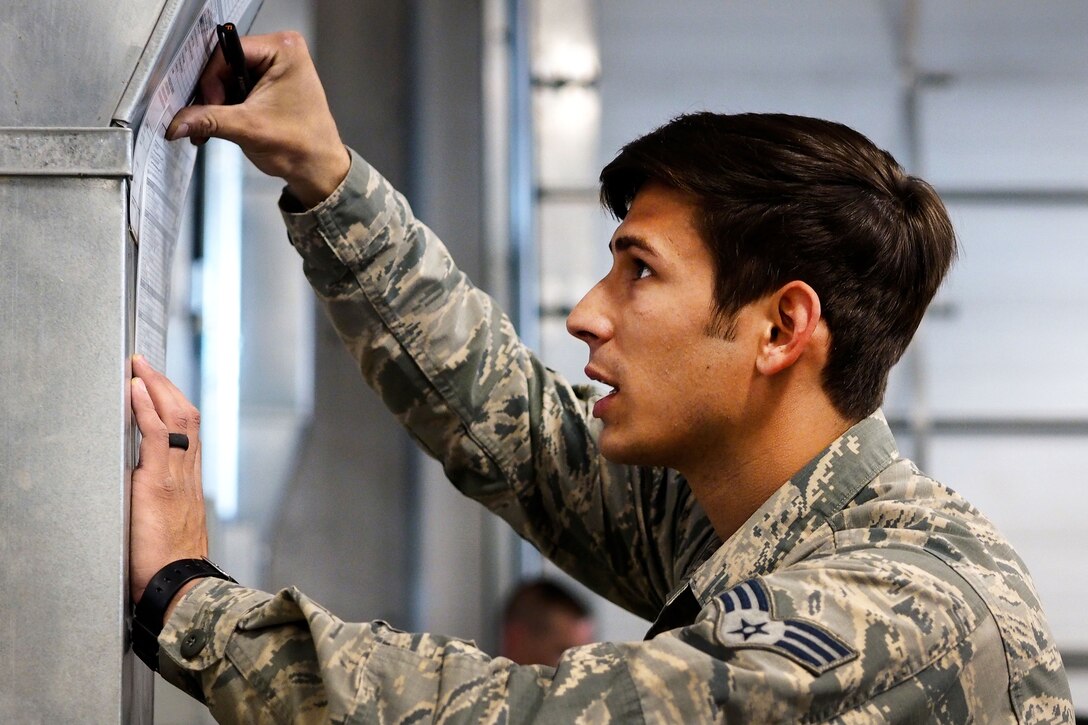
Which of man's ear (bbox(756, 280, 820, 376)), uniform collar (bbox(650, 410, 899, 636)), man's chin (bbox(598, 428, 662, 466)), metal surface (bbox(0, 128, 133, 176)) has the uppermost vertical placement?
metal surface (bbox(0, 128, 133, 176))

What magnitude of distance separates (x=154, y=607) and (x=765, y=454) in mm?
662

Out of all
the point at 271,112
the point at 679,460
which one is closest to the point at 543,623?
the point at 679,460

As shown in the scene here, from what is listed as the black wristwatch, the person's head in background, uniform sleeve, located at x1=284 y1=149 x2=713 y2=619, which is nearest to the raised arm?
uniform sleeve, located at x1=284 y1=149 x2=713 y2=619

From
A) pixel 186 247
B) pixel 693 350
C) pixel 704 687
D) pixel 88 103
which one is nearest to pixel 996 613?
pixel 704 687

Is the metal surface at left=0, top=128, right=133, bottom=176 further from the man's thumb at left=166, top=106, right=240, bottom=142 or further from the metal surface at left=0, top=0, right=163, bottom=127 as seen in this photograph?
the man's thumb at left=166, top=106, right=240, bottom=142

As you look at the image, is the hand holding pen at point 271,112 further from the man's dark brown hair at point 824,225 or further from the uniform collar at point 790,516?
the uniform collar at point 790,516

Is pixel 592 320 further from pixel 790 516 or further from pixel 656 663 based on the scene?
pixel 656 663

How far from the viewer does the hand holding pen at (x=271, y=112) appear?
3.94ft

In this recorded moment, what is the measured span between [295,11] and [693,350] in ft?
7.50

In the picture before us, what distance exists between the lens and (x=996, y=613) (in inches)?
43.4

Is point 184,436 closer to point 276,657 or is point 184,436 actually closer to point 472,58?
point 276,657

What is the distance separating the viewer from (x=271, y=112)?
4.13 ft

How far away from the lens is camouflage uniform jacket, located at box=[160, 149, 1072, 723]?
98 centimetres

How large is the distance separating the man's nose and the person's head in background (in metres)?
2.38
